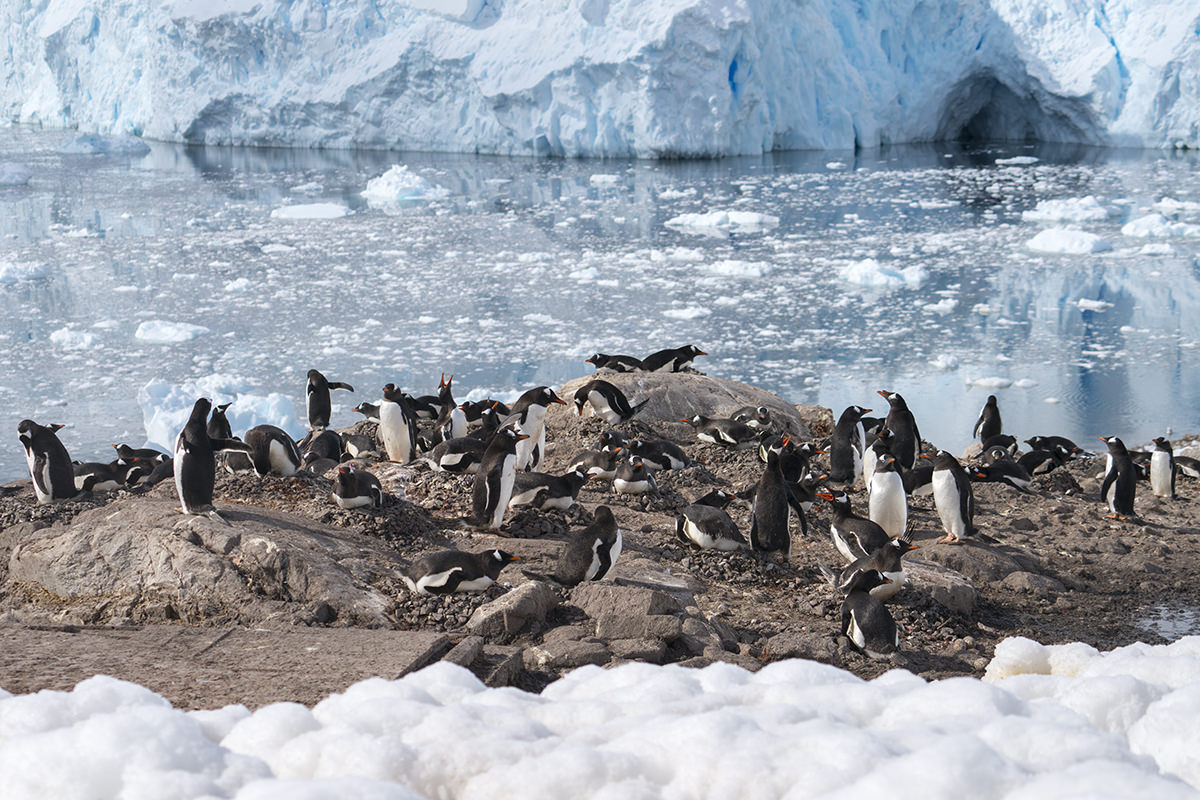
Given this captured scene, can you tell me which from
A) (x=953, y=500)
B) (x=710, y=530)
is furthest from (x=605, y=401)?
(x=953, y=500)

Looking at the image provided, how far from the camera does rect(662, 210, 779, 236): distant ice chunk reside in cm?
1853

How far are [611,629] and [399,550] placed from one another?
1.42 metres

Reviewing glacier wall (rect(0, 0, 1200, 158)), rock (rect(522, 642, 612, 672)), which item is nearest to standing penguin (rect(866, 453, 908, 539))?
rock (rect(522, 642, 612, 672))

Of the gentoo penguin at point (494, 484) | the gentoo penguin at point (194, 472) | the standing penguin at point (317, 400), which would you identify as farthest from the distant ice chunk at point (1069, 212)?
the gentoo penguin at point (194, 472)

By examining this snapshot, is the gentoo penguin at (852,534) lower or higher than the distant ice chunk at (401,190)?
lower

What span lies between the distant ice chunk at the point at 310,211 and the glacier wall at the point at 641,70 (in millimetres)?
7580

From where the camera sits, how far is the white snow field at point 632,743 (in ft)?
6.12

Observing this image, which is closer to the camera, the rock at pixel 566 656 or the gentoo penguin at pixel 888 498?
the rock at pixel 566 656

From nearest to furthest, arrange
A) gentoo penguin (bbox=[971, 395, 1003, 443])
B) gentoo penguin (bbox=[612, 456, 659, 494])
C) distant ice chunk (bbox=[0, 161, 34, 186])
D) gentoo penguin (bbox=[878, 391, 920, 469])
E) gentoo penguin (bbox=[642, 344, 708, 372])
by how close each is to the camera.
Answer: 1. gentoo penguin (bbox=[612, 456, 659, 494])
2. gentoo penguin (bbox=[878, 391, 920, 469])
3. gentoo penguin (bbox=[971, 395, 1003, 443])
4. gentoo penguin (bbox=[642, 344, 708, 372])
5. distant ice chunk (bbox=[0, 161, 34, 186])

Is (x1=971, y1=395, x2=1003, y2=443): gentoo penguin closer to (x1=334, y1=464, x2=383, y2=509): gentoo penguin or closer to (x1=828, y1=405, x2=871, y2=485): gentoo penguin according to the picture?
(x1=828, y1=405, x2=871, y2=485): gentoo penguin

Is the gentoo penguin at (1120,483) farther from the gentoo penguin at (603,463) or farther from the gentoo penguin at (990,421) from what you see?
the gentoo penguin at (603,463)

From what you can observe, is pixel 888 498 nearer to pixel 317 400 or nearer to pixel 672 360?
pixel 672 360

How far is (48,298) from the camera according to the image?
554 inches

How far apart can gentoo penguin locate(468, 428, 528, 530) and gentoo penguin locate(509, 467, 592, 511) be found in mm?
231
